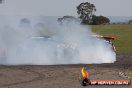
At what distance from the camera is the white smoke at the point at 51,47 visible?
86.1 ft

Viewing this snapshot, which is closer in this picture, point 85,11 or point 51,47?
point 51,47

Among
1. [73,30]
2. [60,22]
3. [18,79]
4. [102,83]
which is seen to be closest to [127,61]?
[73,30]

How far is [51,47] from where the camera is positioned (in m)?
Answer: 26.7

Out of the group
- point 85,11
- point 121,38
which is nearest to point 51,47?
point 121,38

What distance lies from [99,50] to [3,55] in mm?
5648

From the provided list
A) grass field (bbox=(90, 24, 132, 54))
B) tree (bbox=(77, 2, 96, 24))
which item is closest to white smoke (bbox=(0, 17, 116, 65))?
grass field (bbox=(90, 24, 132, 54))

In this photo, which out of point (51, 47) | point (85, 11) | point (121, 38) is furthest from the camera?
point (85, 11)

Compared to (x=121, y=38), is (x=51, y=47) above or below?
below

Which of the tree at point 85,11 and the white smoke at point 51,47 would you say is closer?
the white smoke at point 51,47

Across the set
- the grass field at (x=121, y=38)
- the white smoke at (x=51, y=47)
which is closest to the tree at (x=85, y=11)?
the grass field at (x=121, y=38)

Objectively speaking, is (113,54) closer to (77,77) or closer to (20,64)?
(20,64)

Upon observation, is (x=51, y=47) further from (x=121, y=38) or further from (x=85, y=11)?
(x=85, y=11)

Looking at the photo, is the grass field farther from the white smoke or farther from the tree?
the tree

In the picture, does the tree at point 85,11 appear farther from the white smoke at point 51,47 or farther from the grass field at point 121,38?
the white smoke at point 51,47
